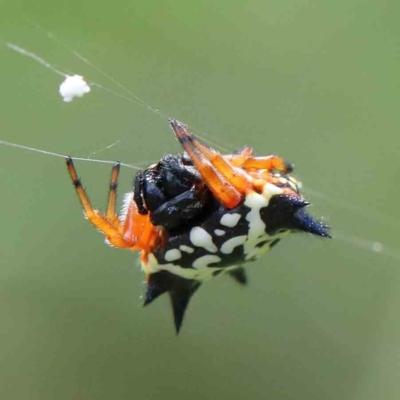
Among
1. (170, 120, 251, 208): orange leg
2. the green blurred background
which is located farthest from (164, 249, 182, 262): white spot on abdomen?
the green blurred background

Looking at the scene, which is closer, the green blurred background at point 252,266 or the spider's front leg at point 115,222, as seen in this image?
the spider's front leg at point 115,222

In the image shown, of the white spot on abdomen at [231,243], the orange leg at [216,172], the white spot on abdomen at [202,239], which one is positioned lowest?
the white spot on abdomen at [231,243]

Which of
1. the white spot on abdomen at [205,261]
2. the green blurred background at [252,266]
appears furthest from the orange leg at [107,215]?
the green blurred background at [252,266]

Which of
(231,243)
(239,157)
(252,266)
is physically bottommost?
(231,243)

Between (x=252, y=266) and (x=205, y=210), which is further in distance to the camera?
(x=252, y=266)

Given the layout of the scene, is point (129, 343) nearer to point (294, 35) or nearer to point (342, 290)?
point (342, 290)

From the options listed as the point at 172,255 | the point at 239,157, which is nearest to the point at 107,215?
the point at 172,255

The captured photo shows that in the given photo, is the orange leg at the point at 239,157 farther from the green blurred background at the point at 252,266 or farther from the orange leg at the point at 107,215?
the green blurred background at the point at 252,266

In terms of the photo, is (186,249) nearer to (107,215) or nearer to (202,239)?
(202,239)
